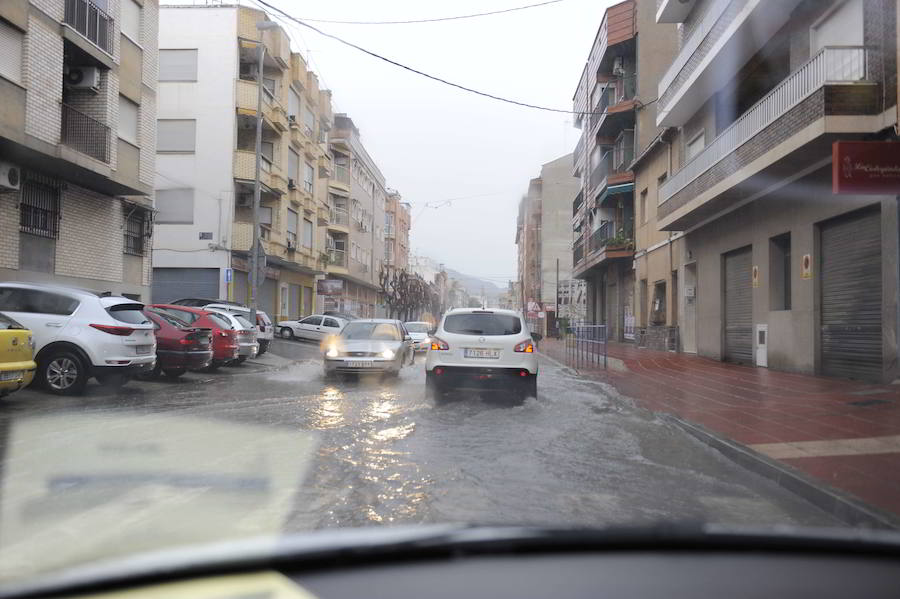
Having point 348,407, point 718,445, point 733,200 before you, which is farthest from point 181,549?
point 733,200

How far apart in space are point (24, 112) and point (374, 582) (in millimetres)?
17046

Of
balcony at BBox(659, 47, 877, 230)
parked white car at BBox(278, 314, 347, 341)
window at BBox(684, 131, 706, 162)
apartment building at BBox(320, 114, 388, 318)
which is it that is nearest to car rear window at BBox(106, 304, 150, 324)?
balcony at BBox(659, 47, 877, 230)

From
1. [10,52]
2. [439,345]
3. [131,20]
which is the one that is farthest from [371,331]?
[131,20]

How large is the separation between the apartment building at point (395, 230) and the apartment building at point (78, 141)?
43.5 metres

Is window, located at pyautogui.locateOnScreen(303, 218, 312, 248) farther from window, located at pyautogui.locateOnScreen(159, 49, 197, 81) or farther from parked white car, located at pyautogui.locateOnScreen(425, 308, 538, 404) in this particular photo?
parked white car, located at pyautogui.locateOnScreen(425, 308, 538, 404)

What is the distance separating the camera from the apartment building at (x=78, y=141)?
1495cm

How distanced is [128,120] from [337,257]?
24.7m

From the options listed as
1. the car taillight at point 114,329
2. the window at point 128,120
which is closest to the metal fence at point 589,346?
the car taillight at point 114,329

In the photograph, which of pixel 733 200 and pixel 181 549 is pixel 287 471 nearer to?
pixel 181 549

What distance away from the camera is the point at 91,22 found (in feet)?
57.6

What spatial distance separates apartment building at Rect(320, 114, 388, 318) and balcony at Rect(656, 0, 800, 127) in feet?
80.2

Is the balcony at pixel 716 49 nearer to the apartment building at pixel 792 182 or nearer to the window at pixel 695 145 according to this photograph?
the apartment building at pixel 792 182

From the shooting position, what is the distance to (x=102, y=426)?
25.7 feet

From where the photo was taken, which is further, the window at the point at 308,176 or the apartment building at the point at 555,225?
the apartment building at the point at 555,225
